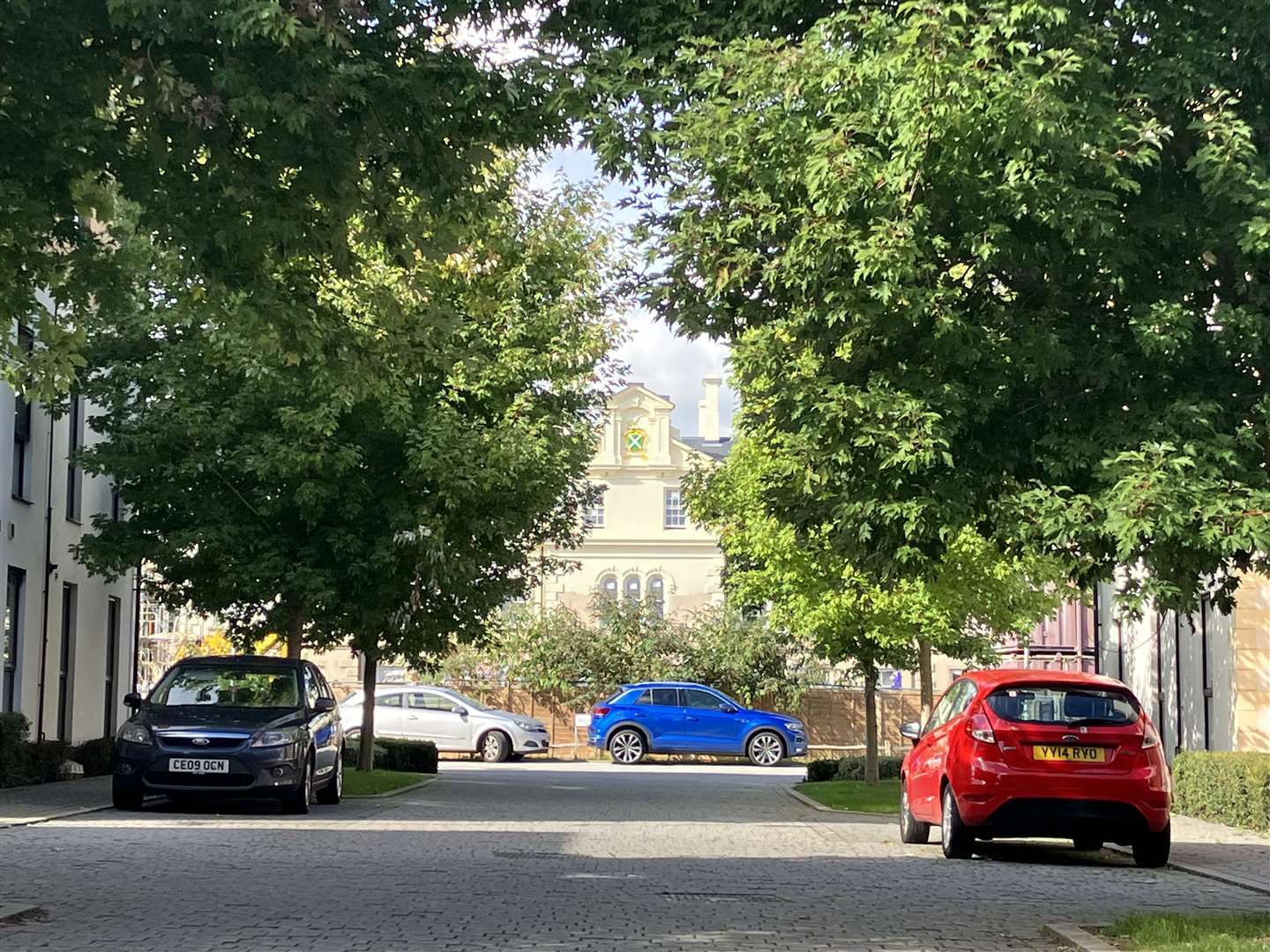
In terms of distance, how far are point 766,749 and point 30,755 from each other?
2186 centimetres

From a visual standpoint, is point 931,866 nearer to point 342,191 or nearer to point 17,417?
point 342,191

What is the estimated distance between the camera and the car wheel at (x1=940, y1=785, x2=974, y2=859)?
1492cm

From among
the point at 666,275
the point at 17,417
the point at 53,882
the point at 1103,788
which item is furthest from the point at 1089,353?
the point at 17,417

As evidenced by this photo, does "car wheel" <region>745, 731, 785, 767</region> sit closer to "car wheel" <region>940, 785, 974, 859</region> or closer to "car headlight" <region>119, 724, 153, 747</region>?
"car headlight" <region>119, 724, 153, 747</region>

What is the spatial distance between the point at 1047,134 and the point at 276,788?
12.7 meters

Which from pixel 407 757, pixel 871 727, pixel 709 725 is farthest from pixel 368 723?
pixel 709 725

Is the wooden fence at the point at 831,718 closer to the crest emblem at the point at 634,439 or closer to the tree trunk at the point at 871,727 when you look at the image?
the crest emblem at the point at 634,439

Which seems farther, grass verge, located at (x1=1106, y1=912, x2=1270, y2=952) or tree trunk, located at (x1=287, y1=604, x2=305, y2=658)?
tree trunk, located at (x1=287, y1=604, x2=305, y2=658)

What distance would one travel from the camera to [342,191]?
9.95 meters

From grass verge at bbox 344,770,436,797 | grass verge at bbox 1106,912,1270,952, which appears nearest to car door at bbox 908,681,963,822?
grass verge at bbox 1106,912,1270,952

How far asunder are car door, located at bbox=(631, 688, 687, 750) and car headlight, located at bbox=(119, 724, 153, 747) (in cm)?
2332

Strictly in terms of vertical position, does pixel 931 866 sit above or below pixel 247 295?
below

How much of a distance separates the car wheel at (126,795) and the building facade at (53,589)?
6.82 meters

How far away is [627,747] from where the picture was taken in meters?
42.6
